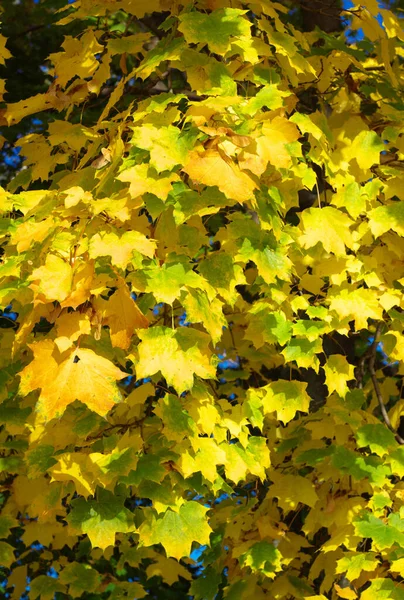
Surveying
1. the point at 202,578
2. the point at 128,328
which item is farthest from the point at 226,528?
the point at 128,328

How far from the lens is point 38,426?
2.97m

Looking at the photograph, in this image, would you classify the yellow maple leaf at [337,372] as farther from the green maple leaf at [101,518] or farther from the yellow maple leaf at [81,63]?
the yellow maple leaf at [81,63]

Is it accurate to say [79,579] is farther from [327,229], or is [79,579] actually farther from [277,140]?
[277,140]

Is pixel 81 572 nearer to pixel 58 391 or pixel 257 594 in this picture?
pixel 257 594

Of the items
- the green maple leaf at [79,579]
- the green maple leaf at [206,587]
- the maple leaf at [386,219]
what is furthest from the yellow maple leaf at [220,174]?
the green maple leaf at [79,579]

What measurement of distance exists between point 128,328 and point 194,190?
0.61 metres

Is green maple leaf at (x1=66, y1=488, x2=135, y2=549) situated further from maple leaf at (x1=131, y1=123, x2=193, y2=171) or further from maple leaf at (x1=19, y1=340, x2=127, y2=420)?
maple leaf at (x1=131, y1=123, x2=193, y2=171)

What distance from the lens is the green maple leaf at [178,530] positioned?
2543mm

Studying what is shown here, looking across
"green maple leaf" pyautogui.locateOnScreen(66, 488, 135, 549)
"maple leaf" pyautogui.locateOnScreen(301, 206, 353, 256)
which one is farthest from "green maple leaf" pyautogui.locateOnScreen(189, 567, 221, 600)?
"maple leaf" pyautogui.locateOnScreen(301, 206, 353, 256)

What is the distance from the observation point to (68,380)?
2166 mm

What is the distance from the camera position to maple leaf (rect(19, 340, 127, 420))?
2.14 m

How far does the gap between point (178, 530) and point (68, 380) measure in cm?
74

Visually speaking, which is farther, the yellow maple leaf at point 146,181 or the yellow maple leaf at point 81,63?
the yellow maple leaf at point 81,63

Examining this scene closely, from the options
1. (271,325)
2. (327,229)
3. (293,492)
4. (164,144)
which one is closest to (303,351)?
(271,325)
